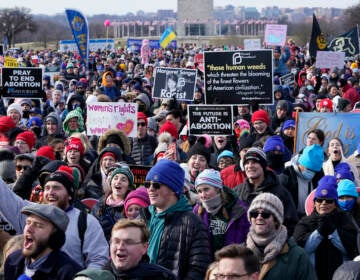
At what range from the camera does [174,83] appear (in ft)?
46.3

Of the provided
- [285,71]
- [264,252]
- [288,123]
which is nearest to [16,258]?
[264,252]

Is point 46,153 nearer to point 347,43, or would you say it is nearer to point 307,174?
point 307,174

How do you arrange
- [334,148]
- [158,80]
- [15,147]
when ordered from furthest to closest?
[158,80] → [15,147] → [334,148]

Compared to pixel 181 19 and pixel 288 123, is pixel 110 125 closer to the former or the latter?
pixel 288 123

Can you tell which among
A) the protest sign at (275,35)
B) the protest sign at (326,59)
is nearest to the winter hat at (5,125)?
the protest sign at (326,59)

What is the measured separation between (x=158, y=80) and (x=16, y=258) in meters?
9.67

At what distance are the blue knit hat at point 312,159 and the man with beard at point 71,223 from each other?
2.32 metres

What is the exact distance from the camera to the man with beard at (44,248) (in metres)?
4.43

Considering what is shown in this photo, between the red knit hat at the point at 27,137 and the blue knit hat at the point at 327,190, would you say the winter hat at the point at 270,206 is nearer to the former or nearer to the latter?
the blue knit hat at the point at 327,190

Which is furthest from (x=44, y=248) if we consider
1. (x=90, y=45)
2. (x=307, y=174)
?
(x=90, y=45)

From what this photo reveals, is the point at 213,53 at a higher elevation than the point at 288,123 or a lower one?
higher

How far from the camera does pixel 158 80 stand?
14133mm

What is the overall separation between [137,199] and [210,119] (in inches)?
175

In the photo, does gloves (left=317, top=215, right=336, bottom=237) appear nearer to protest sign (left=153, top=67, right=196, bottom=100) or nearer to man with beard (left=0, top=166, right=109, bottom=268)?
man with beard (left=0, top=166, right=109, bottom=268)
